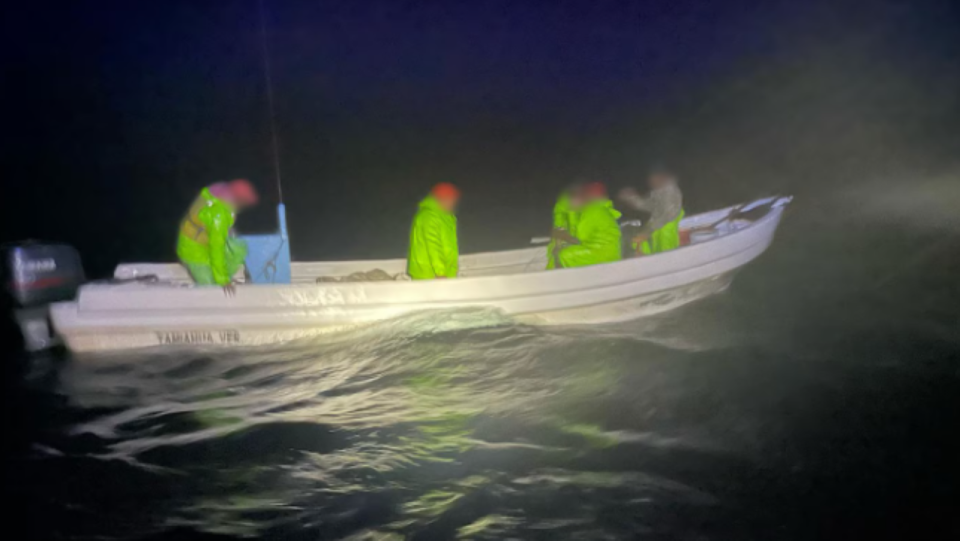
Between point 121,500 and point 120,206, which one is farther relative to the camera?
point 120,206

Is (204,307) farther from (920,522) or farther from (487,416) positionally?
(920,522)

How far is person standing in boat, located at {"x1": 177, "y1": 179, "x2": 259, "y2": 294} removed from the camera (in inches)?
242

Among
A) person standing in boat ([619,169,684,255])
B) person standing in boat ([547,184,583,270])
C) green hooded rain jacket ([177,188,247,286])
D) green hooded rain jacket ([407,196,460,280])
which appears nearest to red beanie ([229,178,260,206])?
green hooded rain jacket ([177,188,247,286])

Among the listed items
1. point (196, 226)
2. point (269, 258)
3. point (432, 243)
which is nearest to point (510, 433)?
point (432, 243)

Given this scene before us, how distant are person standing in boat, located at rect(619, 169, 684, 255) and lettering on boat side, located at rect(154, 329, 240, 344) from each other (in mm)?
4292

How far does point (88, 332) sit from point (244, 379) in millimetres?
1570

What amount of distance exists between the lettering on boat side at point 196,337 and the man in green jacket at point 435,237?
5.71ft

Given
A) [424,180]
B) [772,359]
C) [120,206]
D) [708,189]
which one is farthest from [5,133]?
[772,359]

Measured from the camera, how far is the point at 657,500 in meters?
3.74

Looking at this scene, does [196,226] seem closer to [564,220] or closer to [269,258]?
[269,258]

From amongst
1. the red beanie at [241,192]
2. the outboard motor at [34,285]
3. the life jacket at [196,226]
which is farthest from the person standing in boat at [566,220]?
the outboard motor at [34,285]

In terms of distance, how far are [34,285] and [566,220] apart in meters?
4.97

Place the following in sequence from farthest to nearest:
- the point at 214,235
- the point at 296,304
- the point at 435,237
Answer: the point at 435,237 → the point at 296,304 → the point at 214,235

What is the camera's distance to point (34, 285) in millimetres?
6184
